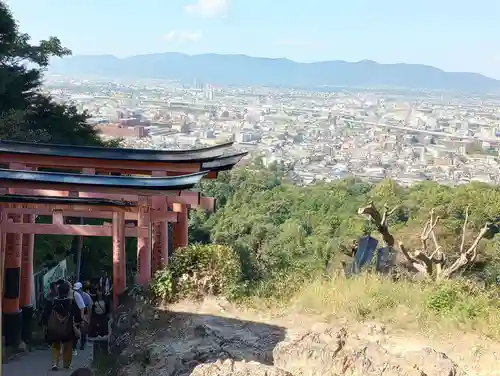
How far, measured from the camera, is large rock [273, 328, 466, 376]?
493 centimetres

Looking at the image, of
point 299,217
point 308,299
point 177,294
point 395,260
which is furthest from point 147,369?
point 299,217

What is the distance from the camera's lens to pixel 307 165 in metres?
83.4

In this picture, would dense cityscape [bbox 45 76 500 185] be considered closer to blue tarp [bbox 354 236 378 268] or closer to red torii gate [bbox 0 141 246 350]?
blue tarp [bbox 354 236 378 268]

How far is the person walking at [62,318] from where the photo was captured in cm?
644

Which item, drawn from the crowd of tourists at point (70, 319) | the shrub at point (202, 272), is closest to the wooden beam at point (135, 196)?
the shrub at point (202, 272)

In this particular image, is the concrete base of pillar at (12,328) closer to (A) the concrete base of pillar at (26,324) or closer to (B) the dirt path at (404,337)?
(A) the concrete base of pillar at (26,324)

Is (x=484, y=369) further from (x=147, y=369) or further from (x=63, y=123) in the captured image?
(x=63, y=123)

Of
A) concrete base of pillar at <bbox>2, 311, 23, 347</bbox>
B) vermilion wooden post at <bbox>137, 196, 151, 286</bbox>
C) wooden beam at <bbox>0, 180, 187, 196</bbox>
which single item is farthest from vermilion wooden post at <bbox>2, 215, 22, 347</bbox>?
vermilion wooden post at <bbox>137, 196, 151, 286</bbox>

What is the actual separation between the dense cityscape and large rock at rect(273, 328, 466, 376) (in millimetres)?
42042

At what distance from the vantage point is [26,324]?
7824 millimetres

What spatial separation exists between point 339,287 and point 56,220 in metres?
3.47

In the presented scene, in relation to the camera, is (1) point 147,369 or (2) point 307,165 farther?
(2) point 307,165

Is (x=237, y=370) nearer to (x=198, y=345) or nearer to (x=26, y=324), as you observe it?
(x=198, y=345)

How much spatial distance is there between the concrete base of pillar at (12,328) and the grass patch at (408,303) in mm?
3322
